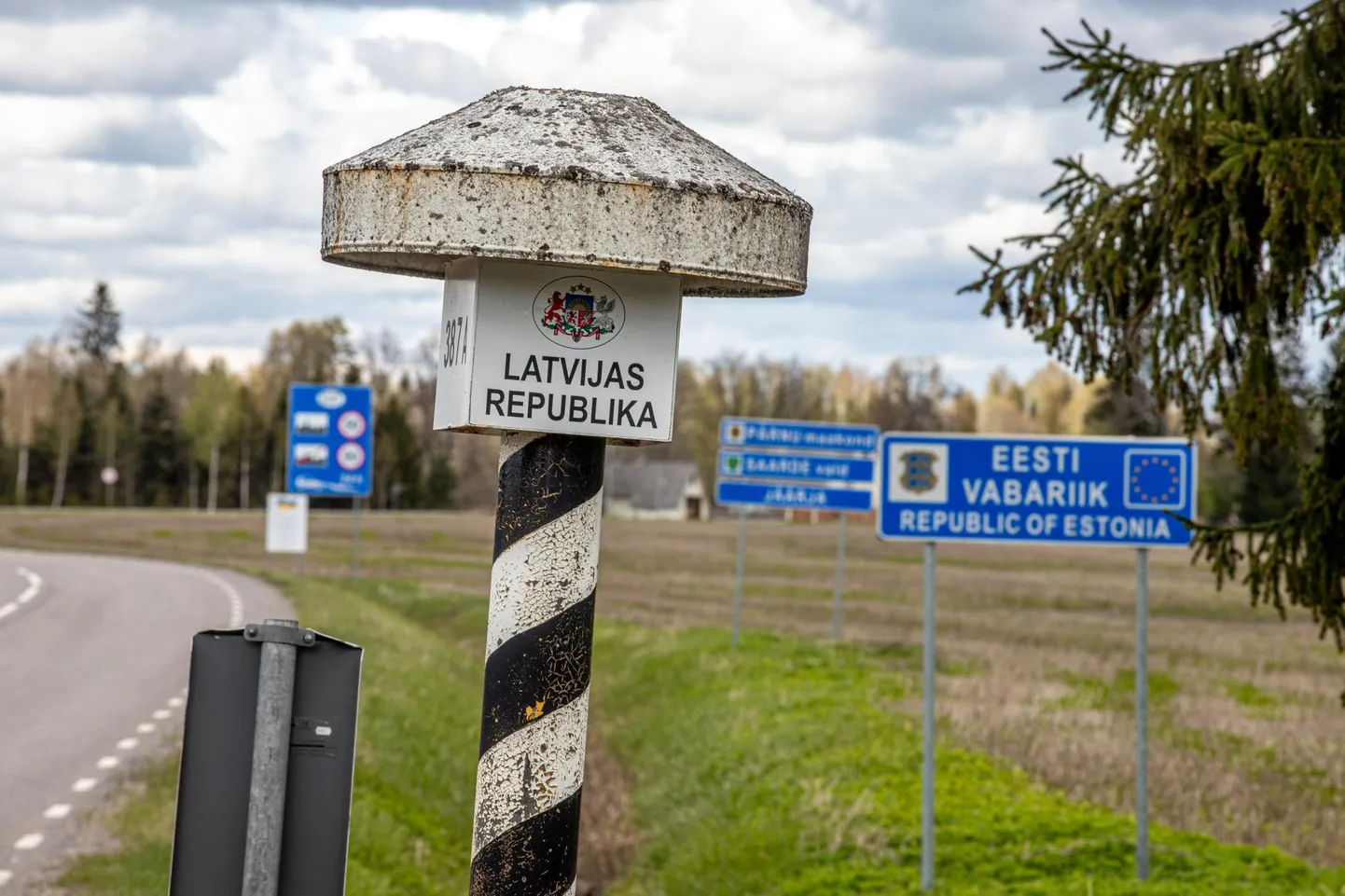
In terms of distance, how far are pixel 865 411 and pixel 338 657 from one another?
142517mm

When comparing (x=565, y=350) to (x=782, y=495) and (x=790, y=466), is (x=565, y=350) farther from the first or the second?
(x=782, y=495)

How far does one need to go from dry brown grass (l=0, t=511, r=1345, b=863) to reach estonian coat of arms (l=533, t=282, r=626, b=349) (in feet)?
25.3

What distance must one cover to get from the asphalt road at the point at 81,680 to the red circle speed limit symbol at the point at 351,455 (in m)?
2.89

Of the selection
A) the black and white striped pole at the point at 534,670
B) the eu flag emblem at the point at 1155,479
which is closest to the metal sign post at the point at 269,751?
the black and white striped pole at the point at 534,670

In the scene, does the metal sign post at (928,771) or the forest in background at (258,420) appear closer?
the metal sign post at (928,771)

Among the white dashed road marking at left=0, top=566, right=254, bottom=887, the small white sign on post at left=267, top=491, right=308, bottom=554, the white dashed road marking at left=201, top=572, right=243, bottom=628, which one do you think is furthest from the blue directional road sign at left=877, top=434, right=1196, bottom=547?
the small white sign on post at left=267, top=491, right=308, bottom=554

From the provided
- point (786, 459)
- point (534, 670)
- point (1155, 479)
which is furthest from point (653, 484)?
point (534, 670)

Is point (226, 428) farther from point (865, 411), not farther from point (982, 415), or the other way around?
point (982, 415)

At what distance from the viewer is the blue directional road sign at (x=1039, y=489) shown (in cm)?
954

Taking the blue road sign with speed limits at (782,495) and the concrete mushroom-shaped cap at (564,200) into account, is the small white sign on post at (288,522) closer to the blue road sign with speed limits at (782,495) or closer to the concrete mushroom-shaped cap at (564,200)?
the blue road sign with speed limits at (782,495)

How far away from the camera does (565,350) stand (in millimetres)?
4262

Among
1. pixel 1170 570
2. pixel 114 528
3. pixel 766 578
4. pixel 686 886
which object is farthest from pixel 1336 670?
pixel 114 528

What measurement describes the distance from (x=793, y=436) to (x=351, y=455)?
14550mm

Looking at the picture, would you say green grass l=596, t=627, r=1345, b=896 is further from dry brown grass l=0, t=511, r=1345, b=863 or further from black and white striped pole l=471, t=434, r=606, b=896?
black and white striped pole l=471, t=434, r=606, b=896
